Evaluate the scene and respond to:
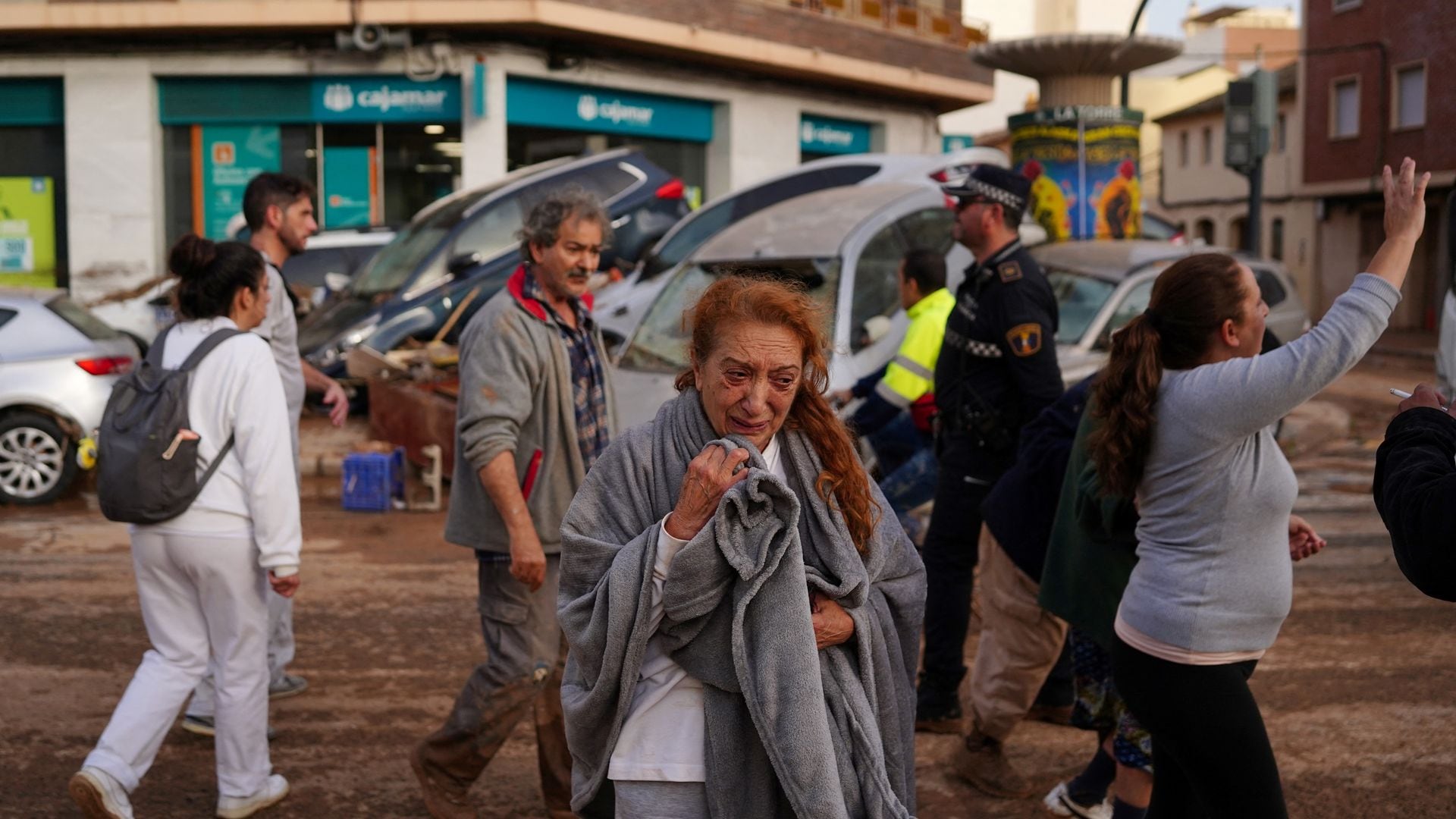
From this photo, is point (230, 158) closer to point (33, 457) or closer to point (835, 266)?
point (33, 457)

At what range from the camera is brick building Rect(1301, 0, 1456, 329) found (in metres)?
36.0

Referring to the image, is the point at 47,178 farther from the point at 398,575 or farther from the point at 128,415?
the point at 128,415

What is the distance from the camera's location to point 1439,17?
3581 centimetres

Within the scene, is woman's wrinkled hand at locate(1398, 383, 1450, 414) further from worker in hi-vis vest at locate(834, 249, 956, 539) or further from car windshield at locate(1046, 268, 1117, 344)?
car windshield at locate(1046, 268, 1117, 344)

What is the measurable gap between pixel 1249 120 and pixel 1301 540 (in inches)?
432

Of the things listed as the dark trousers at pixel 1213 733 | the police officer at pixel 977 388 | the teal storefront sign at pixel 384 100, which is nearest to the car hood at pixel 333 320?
the teal storefront sign at pixel 384 100

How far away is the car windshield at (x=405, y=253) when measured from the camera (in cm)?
1455

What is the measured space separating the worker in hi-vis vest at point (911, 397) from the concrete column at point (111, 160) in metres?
17.2

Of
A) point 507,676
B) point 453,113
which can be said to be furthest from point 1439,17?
point 507,676

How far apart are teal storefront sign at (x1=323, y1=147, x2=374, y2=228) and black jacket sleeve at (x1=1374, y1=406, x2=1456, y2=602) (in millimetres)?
21053

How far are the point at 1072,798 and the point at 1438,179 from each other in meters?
35.2

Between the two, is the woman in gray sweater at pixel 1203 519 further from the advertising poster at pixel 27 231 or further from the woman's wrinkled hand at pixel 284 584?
the advertising poster at pixel 27 231

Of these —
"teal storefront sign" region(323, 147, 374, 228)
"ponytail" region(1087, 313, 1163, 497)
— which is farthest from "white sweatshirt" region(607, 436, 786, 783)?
"teal storefront sign" region(323, 147, 374, 228)

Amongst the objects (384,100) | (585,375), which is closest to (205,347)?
(585,375)
